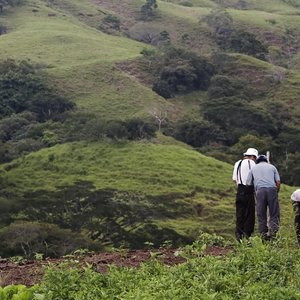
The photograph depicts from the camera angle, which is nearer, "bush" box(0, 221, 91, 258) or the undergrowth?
the undergrowth

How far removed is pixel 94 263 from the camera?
897 centimetres

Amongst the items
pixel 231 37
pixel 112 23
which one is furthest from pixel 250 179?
pixel 112 23

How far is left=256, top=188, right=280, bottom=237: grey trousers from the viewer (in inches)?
397

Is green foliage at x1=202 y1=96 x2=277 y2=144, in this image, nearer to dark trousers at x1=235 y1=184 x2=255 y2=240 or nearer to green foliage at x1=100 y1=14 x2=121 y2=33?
green foliage at x1=100 y1=14 x2=121 y2=33

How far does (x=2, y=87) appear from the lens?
49.2 meters

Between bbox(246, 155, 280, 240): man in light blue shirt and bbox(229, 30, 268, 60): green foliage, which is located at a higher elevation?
bbox(246, 155, 280, 240): man in light blue shirt

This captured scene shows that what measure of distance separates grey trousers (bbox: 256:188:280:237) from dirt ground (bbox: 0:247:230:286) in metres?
0.85

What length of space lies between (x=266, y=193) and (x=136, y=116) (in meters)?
36.3

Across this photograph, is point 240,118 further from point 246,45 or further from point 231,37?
point 231,37

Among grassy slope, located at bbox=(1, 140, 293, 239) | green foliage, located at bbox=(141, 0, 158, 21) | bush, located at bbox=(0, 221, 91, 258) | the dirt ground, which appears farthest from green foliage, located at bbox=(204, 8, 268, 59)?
the dirt ground

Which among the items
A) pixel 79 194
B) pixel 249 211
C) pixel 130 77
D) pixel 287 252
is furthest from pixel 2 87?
pixel 287 252

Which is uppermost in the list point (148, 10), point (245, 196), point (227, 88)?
point (245, 196)

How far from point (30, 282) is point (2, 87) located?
4309cm

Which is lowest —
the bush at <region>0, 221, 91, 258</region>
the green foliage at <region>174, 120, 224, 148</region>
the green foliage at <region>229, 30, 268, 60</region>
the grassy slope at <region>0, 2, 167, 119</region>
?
the green foliage at <region>174, 120, 224, 148</region>
